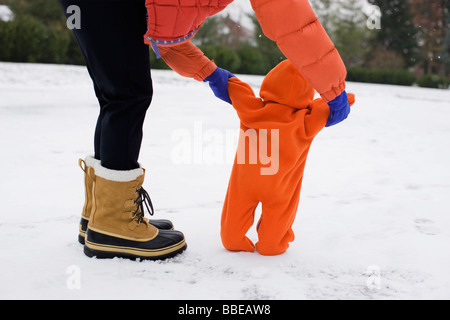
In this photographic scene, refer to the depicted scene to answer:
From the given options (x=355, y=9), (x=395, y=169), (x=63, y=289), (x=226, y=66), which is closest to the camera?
(x=63, y=289)

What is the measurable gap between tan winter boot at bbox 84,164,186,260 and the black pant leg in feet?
0.14

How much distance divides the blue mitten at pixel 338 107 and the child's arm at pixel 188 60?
1.17 feet

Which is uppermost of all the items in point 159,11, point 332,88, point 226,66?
point 159,11

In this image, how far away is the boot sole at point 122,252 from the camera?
119 cm

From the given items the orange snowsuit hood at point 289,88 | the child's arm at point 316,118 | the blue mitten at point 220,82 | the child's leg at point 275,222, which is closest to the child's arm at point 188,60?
the blue mitten at point 220,82

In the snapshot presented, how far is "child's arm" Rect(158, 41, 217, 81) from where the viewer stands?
121cm

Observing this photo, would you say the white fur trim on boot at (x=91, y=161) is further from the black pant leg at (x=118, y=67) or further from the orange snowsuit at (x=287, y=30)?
the orange snowsuit at (x=287, y=30)

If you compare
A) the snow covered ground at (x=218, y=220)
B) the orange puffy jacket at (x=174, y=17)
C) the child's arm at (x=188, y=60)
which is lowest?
the snow covered ground at (x=218, y=220)

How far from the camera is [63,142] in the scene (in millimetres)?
2744

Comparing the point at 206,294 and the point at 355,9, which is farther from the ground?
the point at 355,9

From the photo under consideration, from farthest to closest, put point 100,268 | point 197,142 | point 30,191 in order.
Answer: point 197,142, point 30,191, point 100,268

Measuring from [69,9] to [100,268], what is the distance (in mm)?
671

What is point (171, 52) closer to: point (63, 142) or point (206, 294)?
point (206, 294)

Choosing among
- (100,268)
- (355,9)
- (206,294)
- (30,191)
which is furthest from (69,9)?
(355,9)
